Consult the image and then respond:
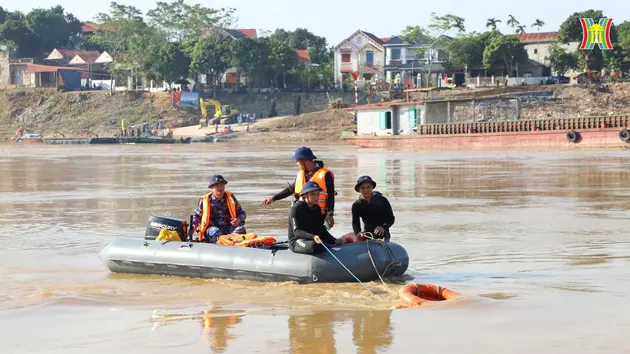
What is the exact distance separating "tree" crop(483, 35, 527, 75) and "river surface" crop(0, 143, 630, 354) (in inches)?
A: 2327

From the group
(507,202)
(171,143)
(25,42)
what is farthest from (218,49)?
(507,202)

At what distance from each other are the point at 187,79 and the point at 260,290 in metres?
86.5

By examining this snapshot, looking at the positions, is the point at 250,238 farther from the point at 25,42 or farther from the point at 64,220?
the point at 25,42

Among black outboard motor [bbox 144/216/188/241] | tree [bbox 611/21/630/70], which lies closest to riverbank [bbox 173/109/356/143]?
tree [bbox 611/21/630/70]

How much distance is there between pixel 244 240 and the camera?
41.0ft

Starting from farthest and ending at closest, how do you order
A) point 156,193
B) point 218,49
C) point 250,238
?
point 218,49 → point 156,193 → point 250,238

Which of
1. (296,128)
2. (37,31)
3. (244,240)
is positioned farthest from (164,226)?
(37,31)

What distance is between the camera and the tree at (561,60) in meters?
85.0

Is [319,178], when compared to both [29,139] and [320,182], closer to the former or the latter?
[320,182]

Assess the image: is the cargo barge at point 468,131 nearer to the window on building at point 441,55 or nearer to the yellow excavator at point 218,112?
the yellow excavator at point 218,112

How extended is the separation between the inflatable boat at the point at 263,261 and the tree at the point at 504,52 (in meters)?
74.3

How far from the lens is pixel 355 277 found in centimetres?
1159

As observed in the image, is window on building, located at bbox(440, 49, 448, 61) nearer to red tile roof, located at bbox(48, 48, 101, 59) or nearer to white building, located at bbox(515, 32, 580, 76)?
white building, located at bbox(515, 32, 580, 76)

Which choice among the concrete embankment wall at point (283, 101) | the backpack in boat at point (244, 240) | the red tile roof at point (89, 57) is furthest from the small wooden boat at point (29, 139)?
the backpack in boat at point (244, 240)
